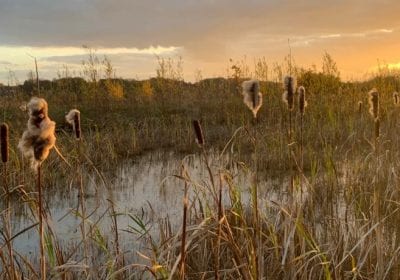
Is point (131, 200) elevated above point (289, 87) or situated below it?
below

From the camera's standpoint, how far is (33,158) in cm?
129

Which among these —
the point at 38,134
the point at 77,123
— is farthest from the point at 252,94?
the point at 38,134

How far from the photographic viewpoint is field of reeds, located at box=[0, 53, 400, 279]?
199cm

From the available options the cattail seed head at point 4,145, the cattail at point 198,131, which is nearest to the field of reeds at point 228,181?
the cattail at point 198,131

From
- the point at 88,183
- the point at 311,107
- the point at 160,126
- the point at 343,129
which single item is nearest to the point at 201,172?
the point at 88,183

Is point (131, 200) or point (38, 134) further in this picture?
point (131, 200)

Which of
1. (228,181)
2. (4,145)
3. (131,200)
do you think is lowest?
(131,200)

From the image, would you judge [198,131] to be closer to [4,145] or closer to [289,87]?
[4,145]

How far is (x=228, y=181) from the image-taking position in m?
1.98

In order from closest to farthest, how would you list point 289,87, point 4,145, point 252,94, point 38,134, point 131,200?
1. point 38,134
2. point 4,145
3. point 252,94
4. point 289,87
5. point 131,200

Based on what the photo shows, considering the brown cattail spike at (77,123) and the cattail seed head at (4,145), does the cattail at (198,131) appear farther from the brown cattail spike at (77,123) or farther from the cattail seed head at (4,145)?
the brown cattail spike at (77,123)

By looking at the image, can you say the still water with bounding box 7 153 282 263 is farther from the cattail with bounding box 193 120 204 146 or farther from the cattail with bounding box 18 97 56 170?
the cattail with bounding box 18 97 56 170

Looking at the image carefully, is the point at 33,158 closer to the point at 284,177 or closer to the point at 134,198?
the point at 134,198

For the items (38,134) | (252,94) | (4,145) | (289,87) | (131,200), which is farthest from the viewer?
(131,200)
